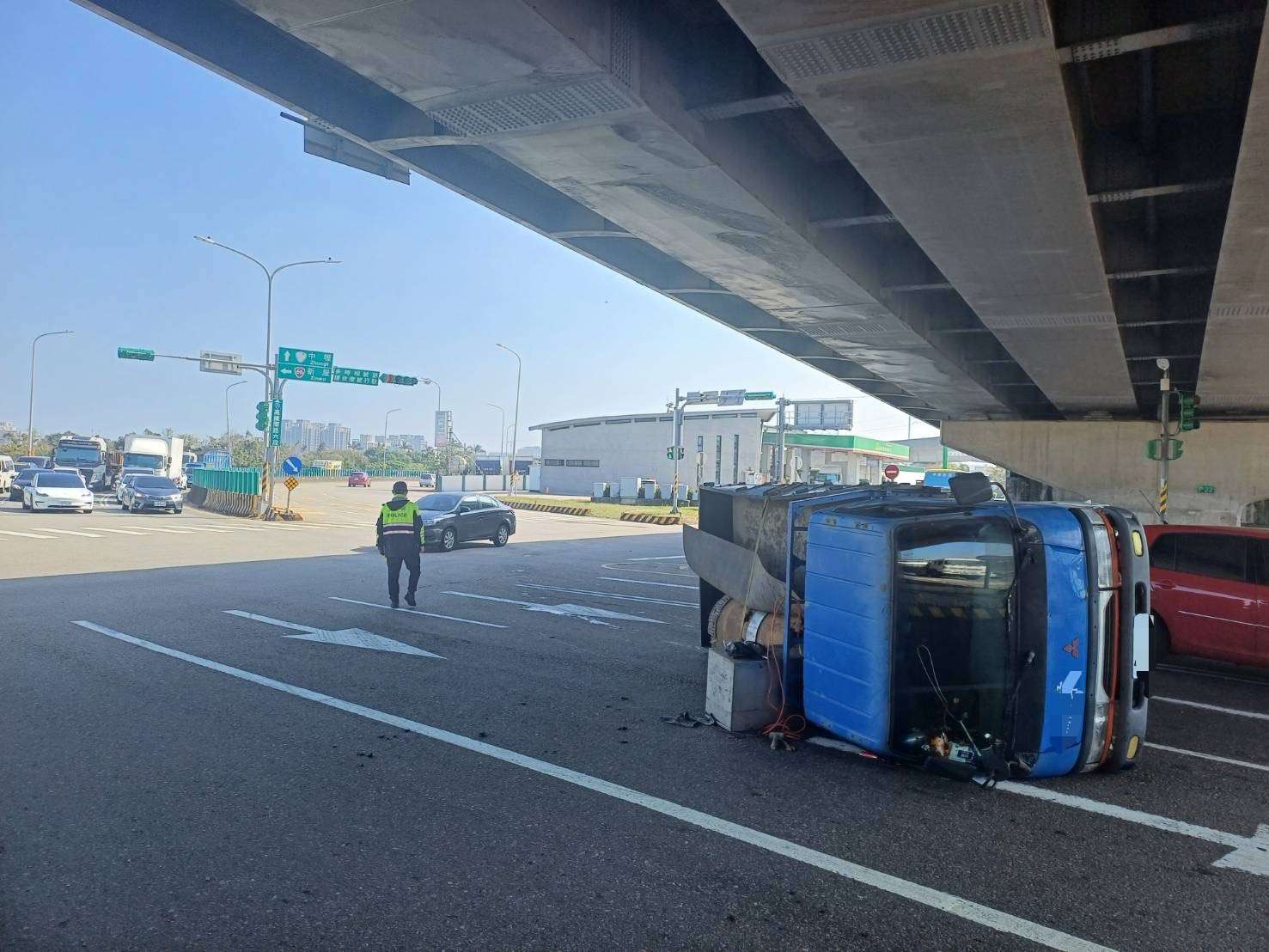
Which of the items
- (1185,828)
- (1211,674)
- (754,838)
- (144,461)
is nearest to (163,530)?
(144,461)

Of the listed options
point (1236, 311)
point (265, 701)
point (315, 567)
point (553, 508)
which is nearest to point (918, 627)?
point (265, 701)

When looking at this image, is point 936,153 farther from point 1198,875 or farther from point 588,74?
point 1198,875

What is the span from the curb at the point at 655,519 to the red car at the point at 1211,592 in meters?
26.8

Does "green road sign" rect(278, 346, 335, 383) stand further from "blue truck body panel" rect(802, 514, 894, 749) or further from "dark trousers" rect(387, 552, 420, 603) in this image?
"blue truck body panel" rect(802, 514, 894, 749)

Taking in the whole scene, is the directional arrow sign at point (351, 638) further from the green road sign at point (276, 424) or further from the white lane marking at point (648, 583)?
the green road sign at point (276, 424)

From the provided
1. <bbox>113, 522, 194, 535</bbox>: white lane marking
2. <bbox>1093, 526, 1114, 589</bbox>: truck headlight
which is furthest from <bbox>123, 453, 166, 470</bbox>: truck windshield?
<bbox>1093, 526, 1114, 589</bbox>: truck headlight

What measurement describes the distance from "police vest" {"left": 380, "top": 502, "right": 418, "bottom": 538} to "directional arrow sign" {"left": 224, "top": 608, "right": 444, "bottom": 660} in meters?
1.79

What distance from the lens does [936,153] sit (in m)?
6.53

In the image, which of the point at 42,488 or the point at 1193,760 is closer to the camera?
the point at 1193,760

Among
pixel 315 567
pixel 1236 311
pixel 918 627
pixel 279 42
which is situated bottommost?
pixel 315 567

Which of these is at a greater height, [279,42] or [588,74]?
[279,42]

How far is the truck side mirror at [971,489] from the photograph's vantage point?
222 inches

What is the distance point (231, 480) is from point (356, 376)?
23.3 feet

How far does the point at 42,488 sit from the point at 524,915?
3277 centimetres
